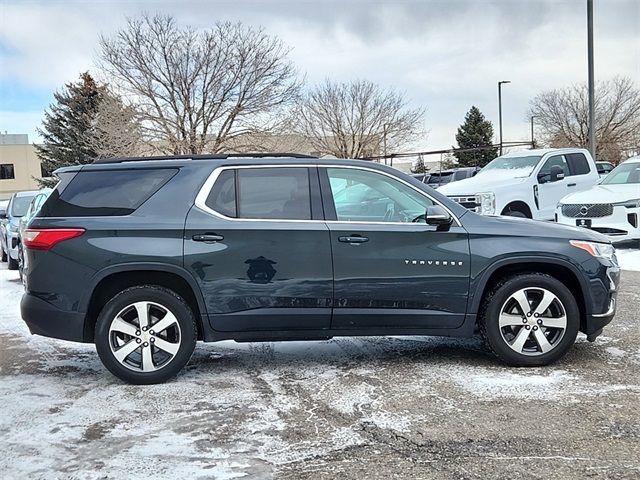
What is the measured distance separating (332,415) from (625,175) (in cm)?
1077

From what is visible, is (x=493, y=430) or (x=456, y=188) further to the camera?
(x=456, y=188)

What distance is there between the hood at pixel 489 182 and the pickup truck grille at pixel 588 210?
1317 mm

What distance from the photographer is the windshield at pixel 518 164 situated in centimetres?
1340

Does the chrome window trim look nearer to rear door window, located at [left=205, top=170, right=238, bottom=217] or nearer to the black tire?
rear door window, located at [left=205, top=170, right=238, bottom=217]

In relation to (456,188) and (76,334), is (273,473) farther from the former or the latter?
(456,188)

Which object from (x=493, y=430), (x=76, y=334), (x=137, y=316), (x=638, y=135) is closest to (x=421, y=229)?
(x=493, y=430)

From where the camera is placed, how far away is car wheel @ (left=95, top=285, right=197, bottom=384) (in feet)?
15.3

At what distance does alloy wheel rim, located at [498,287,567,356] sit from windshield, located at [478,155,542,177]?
8.78m

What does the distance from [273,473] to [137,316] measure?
6.37ft

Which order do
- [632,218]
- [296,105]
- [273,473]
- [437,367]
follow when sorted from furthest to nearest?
[296,105] < [632,218] < [437,367] < [273,473]

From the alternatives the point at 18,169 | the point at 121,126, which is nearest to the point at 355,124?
the point at 121,126

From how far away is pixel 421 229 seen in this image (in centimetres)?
488

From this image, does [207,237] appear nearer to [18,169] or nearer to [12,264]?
[12,264]

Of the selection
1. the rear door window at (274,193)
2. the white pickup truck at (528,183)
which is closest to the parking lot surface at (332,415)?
the rear door window at (274,193)
